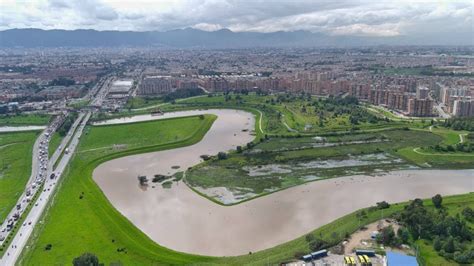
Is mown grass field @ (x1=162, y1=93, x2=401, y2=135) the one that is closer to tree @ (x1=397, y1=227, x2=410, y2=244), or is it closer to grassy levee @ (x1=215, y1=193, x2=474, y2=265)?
grassy levee @ (x1=215, y1=193, x2=474, y2=265)

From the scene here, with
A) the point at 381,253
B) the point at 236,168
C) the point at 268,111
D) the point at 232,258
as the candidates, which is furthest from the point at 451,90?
the point at 232,258

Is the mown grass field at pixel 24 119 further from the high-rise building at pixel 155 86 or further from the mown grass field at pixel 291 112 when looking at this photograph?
the high-rise building at pixel 155 86

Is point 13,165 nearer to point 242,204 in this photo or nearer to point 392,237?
point 242,204

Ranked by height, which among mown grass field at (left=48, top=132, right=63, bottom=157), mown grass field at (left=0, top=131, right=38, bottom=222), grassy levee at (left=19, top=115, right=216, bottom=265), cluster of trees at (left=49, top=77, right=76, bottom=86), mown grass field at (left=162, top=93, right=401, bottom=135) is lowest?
grassy levee at (left=19, top=115, right=216, bottom=265)

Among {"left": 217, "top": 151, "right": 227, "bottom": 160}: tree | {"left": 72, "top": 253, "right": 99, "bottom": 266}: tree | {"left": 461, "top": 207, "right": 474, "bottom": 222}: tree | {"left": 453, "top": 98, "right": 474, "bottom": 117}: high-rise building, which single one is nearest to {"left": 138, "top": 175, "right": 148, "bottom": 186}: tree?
{"left": 217, "top": 151, "right": 227, "bottom": 160}: tree

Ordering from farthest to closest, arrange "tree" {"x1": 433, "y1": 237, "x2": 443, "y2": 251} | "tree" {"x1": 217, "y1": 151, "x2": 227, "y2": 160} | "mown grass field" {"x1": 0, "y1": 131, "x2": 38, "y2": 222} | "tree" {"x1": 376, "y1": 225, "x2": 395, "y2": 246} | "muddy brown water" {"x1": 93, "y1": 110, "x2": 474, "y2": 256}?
1. "tree" {"x1": 217, "y1": 151, "x2": 227, "y2": 160}
2. "mown grass field" {"x1": 0, "y1": 131, "x2": 38, "y2": 222}
3. "muddy brown water" {"x1": 93, "y1": 110, "x2": 474, "y2": 256}
4. "tree" {"x1": 376, "y1": 225, "x2": 395, "y2": 246}
5. "tree" {"x1": 433, "y1": 237, "x2": 443, "y2": 251}
